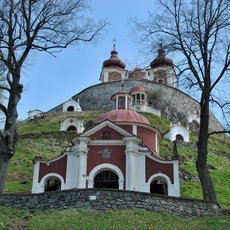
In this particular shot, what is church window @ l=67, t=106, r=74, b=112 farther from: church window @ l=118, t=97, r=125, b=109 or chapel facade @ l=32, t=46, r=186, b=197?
chapel facade @ l=32, t=46, r=186, b=197

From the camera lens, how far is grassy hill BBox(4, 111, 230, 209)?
107 ft

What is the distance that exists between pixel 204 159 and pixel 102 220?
6.10 metres

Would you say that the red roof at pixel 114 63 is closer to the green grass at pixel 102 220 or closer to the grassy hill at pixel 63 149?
the grassy hill at pixel 63 149

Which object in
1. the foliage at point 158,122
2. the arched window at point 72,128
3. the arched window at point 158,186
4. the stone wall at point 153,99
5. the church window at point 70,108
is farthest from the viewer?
the church window at point 70,108

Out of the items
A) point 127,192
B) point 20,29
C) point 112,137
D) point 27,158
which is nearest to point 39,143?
point 27,158

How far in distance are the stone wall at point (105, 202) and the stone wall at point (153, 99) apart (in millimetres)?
51487

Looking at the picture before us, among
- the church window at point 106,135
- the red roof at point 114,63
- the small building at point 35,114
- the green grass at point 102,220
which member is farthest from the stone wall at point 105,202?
the red roof at point 114,63

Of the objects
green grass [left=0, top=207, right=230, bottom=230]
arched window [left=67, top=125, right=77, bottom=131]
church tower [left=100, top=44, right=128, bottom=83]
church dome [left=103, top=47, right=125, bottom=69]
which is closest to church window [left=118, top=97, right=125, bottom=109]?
arched window [left=67, top=125, right=77, bottom=131]

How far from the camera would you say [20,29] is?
19031mm

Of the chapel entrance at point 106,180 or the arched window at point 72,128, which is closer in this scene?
the chapel entrance at point 106,180

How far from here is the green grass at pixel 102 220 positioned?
42.9 ft

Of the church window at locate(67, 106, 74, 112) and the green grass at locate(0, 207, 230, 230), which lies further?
the church window at locate(67, 106, 74, 112)

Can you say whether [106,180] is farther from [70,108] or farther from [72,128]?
[70,108]

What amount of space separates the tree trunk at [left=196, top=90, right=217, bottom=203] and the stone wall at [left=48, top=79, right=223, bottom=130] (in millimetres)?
48280
